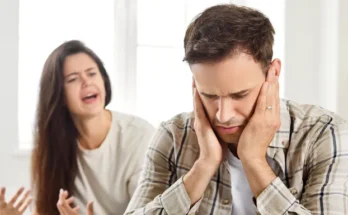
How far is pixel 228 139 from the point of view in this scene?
1150 millimetres

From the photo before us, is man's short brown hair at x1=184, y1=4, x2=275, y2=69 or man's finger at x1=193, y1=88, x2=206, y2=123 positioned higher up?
man's short brown hair at x1=184, y1=4, x2=275, y2=69

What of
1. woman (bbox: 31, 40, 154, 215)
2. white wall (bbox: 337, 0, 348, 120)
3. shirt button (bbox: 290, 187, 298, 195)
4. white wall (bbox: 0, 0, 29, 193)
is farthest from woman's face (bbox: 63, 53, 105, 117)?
white wall (bbox: 337, 0, 348, 120)

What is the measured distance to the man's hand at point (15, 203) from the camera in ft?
4.63

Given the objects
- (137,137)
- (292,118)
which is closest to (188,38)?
(292,118)

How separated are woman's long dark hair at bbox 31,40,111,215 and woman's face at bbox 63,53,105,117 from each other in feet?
0.05

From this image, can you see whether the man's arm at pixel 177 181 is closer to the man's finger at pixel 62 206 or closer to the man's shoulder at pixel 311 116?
the man's shoulder at pixel 311 116

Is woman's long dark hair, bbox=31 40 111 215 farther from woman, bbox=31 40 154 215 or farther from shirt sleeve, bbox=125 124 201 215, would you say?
shirt sleeve, bbox=125 124 201 215

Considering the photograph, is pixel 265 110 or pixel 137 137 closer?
pixel 265 110

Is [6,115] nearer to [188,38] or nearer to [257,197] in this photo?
[188,38]

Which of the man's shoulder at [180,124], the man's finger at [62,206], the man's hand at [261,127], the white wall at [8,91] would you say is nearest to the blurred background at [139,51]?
the white wall at [8,91]

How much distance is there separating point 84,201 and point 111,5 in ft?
1.99

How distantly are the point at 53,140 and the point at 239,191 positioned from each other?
22.7 inches

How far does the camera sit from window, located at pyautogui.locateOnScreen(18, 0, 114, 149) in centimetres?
143

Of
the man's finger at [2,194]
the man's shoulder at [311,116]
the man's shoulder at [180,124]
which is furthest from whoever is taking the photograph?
the man's finger at [2,194]
